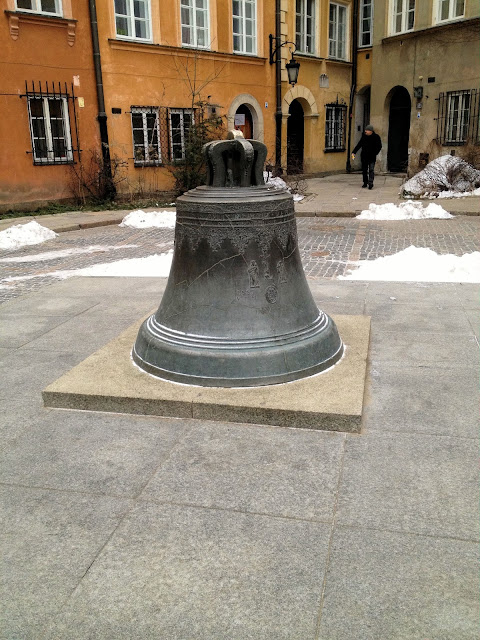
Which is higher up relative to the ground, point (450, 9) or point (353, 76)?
point (450, 9)

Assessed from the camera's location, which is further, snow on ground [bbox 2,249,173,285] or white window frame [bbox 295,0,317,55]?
white window frame [bbox 295,0,317,55]

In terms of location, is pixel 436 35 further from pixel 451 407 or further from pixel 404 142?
pixel 451 407

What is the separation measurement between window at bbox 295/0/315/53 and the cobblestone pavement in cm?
1305

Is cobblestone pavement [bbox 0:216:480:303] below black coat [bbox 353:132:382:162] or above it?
below

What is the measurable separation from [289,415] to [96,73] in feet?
50.2

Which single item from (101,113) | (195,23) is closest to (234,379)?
(101,113)

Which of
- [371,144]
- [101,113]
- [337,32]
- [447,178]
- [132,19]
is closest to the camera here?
[101,113]

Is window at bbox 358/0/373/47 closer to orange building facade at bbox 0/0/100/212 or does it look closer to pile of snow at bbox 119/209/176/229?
orange building facade at bbox 0/0/100/212

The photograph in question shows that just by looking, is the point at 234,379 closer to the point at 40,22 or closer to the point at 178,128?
the point at 40,22

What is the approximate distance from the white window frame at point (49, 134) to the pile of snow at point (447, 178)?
925 cm

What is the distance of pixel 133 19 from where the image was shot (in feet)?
55.5

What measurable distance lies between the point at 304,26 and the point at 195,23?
6.72m

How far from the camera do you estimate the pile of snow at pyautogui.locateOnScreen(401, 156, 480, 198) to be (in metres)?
16.8

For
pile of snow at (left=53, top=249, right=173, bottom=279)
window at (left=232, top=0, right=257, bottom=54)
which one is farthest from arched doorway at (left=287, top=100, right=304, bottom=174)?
pile of snow at (left=53, top=249, right=173, bottom=279)
